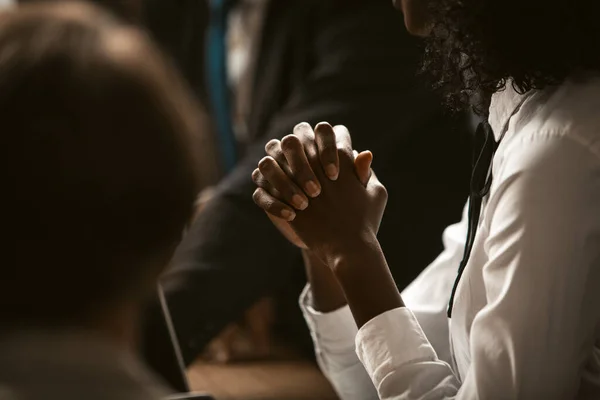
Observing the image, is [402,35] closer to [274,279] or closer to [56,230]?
[274,279]

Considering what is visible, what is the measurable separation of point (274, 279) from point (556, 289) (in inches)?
24.6

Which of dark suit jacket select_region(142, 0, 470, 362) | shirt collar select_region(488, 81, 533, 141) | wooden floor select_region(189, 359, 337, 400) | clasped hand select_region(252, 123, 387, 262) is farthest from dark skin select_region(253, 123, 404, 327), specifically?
wooden floor select_region(189, 359, 337, 400)

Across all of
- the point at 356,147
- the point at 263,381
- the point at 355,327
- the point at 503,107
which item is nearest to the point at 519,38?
the point at 503,107

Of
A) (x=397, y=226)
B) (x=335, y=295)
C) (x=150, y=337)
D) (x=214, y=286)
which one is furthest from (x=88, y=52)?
(x=214, y=286)

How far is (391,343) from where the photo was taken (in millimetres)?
797

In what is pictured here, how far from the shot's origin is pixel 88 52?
478mm

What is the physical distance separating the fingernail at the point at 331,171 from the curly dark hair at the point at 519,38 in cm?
14

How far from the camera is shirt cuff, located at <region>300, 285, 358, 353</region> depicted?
967 mm

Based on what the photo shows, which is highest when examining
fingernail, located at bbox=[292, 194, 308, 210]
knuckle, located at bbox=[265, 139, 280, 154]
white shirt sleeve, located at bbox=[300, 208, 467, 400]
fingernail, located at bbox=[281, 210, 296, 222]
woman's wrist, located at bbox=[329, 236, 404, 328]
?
knuckle, located at bbox=[265, 139, 280, 154]

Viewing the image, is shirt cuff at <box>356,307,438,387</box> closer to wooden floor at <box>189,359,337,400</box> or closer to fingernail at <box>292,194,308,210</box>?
fingernail at <box>292,194,308,210</box>

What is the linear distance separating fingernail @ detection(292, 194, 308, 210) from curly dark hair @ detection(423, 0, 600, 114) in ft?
0.59

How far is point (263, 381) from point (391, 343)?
70 centimetres

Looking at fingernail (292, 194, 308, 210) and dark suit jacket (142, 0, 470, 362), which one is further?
dark suit jacket (142, 0, 470, 362)

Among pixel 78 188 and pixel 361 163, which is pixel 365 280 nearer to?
pixel 361 163
